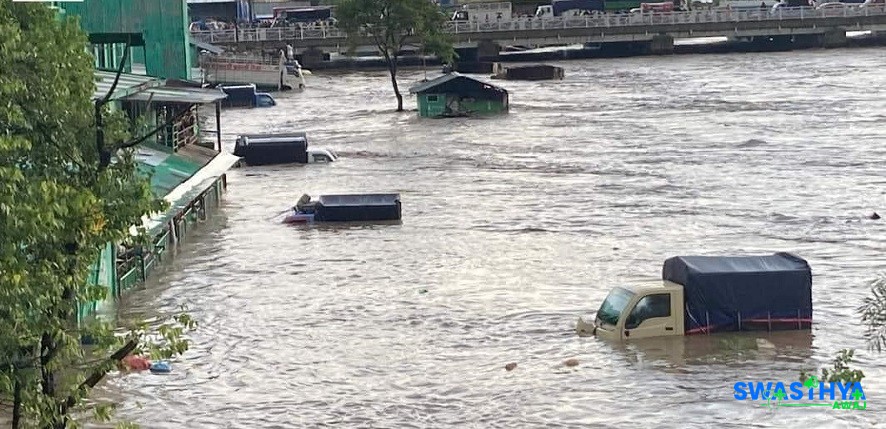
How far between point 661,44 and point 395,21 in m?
33.8

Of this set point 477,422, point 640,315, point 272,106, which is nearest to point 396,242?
point 640,315

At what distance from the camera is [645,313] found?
23141 millimetres

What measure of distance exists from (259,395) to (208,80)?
56.8 m

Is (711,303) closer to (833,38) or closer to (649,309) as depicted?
(649,309)

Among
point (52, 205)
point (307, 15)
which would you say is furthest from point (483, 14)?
point (52, 205)

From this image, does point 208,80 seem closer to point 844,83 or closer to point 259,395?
point 844,83

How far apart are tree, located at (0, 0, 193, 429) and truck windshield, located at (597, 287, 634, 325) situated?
1203cm

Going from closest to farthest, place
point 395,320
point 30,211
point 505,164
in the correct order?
point 30,211 → point 395,320 → point 505,164

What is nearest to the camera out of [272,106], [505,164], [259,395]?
[259,395]

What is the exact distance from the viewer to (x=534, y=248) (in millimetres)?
32188

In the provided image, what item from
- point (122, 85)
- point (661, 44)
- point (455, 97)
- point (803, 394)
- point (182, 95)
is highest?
point (122, 85)

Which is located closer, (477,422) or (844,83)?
(477,422)

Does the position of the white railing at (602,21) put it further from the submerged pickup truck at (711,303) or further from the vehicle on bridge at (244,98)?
the submerged pickup truck at (711,303)

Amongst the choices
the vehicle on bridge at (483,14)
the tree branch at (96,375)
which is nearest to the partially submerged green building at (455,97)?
the vehicle on bridge at (483,14)
